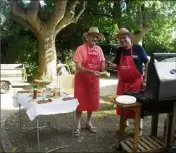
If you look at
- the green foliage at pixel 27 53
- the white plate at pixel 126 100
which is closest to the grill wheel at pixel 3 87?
the white plate at pixel 126 100

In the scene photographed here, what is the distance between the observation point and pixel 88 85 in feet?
11.0

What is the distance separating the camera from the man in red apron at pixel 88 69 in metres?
3.18

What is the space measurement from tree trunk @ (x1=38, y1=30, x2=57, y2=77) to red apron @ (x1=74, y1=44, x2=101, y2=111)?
4.61 m

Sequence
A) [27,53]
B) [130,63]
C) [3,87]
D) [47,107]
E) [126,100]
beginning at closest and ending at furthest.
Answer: [3,87] → [126,100] → [47,107] → [130,63] → [27,53]

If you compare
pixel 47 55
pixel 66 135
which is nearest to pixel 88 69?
pixel 66 135

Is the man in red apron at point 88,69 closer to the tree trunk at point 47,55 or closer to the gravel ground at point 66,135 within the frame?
the gravel ground at point 66,135

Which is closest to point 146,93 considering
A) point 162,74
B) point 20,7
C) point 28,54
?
point 162,74

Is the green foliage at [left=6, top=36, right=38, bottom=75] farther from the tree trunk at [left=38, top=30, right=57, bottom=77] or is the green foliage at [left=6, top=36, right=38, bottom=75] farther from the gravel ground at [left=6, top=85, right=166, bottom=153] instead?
the gravel ground at [left=6, top=85, right=166, bottom=153]

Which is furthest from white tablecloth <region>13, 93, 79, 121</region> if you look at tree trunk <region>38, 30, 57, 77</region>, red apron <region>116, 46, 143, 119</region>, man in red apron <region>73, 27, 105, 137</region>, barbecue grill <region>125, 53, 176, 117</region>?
tree trunk <region>38, 30, 57, 77</region>

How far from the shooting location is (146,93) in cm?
238

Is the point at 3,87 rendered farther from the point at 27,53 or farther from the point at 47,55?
A: the point at 27,53

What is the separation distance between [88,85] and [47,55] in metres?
4.89

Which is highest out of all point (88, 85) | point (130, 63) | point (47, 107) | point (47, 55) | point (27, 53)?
point (27, 53)

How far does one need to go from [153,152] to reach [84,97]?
3.54ft
